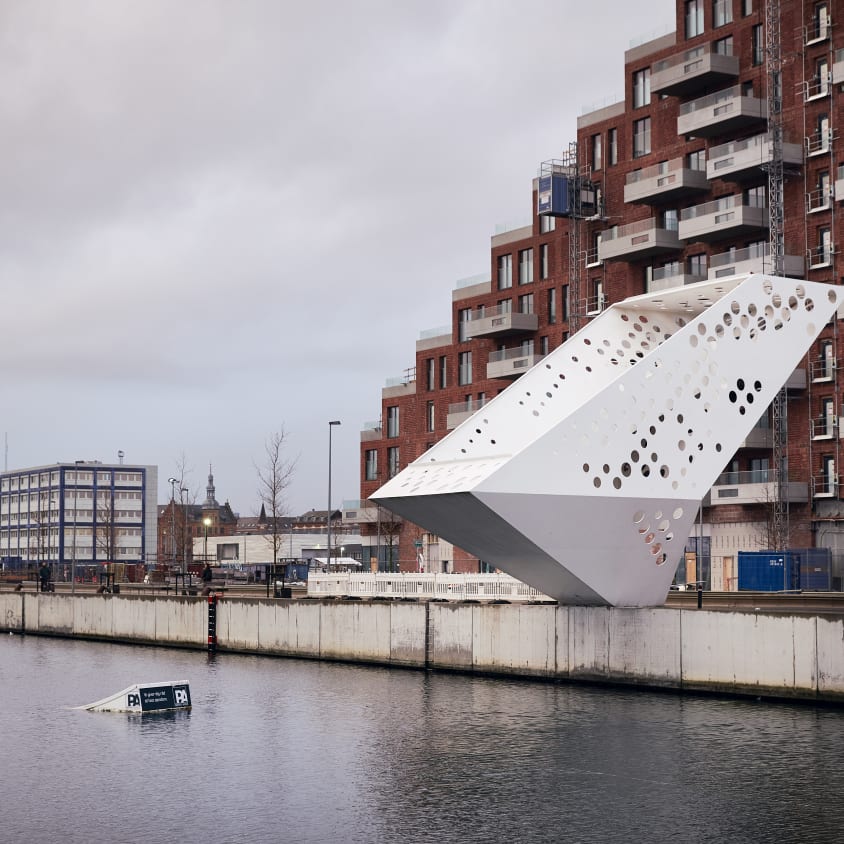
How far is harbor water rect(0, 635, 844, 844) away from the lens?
65.2 feet

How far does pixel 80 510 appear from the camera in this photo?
169750 mm

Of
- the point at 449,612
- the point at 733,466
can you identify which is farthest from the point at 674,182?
the point at 449,612

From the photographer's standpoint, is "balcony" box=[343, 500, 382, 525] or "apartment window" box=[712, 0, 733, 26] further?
"balcony" box=[343, 500, 382, 525]

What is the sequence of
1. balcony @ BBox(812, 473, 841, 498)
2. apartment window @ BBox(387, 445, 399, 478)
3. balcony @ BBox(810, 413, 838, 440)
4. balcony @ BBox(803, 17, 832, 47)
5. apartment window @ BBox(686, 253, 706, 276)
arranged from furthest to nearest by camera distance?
1. apartment window @ BBox(387, 445, 399, 478)
2. apartment window @ BBox(686, 253, 706, 276)
3. balcony @ BBox(803, 17, 832, 47)
4. balcony @ BBox(810, 413, 838, 440)
5. balcony @ BBox(812, 473, 841, 498)

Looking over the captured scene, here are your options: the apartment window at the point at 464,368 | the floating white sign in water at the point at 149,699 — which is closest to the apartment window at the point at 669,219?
the apartment window at the point at 464,368

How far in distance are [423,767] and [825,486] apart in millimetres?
46834

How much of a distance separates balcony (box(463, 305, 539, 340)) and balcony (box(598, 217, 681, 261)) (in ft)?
29.4

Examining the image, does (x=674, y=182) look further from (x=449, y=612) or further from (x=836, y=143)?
(x=449, y=612)

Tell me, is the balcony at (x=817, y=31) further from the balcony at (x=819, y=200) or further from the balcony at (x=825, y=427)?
the balcony at (x=825, y=427)

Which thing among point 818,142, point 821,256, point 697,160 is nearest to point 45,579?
point 697,160


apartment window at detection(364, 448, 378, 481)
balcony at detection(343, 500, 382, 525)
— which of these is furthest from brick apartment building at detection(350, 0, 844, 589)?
apartment window at detection(364, 448, 378, 481)

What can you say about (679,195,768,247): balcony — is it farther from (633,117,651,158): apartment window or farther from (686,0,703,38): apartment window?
(686,0,703,38): apartment window

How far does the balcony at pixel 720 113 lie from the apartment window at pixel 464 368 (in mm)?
25583

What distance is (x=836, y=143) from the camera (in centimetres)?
6744
